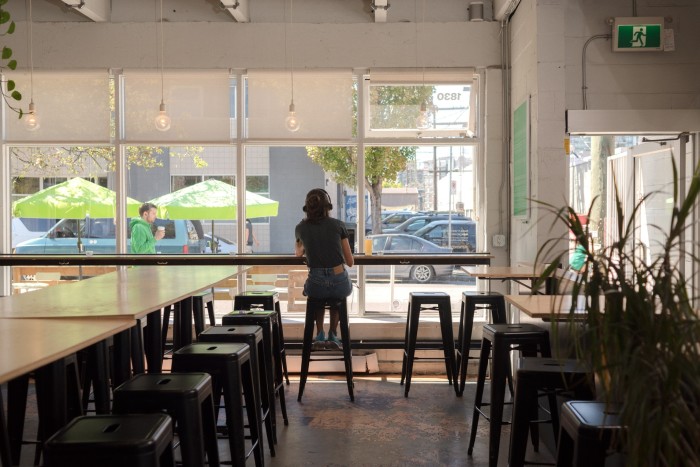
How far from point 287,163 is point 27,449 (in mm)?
3429

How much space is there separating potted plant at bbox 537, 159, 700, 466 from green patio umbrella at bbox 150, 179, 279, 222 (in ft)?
16.9

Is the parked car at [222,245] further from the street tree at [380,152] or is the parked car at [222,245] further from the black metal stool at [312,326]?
the black metal stool at [312,326]

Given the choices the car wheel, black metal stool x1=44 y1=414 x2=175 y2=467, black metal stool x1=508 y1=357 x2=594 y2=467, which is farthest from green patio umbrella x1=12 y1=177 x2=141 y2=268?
black metal stool x1=44 y1=414 x2=175 y2=467

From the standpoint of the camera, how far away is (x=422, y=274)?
21.5 feet

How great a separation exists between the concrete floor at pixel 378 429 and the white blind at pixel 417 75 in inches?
106

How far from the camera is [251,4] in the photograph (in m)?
6.56

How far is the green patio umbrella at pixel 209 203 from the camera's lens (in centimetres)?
665

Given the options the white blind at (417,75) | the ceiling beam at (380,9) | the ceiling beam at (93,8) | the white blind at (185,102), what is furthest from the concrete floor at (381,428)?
the ceiling beam at (93,8)

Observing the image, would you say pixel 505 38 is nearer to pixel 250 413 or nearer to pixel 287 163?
pixel 287 163

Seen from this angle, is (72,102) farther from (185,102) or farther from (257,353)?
(257,353)

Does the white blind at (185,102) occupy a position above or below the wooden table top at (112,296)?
above

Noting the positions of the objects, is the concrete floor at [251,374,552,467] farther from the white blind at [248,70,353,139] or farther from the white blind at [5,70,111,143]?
the white blind at [5,70,111,143]

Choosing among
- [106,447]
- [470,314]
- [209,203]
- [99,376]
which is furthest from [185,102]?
[106,447]

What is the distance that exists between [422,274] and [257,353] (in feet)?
9.95
